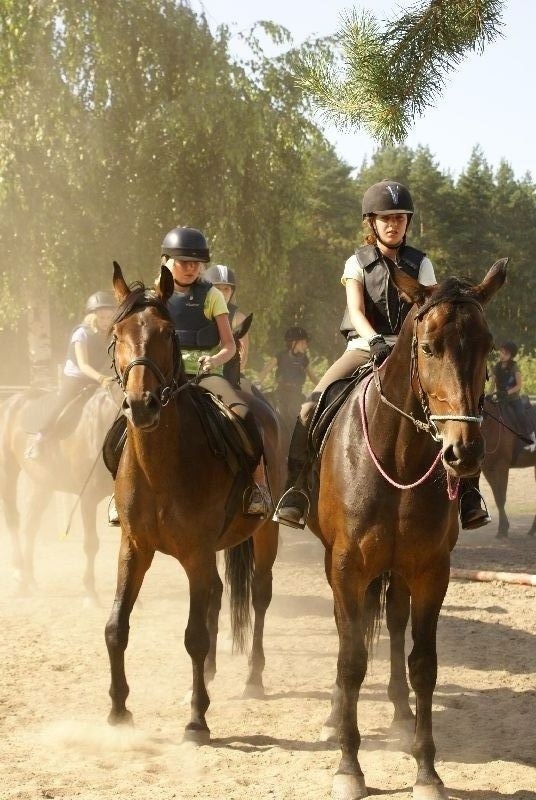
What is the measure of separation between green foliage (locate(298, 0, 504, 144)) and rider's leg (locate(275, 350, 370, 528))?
1924mm

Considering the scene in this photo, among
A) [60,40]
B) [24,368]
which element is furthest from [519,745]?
[24,368]

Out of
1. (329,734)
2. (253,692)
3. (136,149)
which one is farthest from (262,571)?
(136,149)

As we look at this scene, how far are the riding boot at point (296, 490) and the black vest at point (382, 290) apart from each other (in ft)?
2.79

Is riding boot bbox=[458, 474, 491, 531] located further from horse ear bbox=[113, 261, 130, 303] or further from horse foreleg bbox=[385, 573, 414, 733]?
horse ear bbox=[113, 261, 130, 303]

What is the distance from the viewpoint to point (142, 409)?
5.57 m

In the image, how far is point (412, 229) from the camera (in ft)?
188

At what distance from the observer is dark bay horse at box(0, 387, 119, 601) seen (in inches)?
429

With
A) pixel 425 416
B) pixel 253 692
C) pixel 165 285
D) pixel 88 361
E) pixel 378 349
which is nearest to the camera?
pixel 425 416

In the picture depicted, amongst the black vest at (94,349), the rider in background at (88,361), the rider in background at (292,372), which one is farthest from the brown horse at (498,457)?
the rider in background at (88,361)

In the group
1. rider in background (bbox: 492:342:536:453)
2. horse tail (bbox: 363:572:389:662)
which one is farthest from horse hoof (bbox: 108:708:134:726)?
rider in background (bbox: 492:342:536:453)

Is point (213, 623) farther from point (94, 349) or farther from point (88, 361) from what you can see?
point (94, 349)

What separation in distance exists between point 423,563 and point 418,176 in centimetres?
5848

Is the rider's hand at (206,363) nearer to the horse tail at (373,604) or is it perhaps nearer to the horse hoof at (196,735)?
the horse tail at (373,604)

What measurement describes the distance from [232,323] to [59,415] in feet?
8.87
